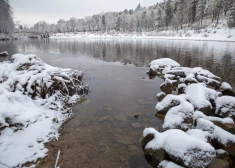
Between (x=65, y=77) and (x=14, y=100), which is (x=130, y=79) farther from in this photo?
(x=14, y=100)

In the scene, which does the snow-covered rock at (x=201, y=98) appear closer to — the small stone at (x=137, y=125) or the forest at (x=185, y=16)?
the small stone at (x=137, y=125)

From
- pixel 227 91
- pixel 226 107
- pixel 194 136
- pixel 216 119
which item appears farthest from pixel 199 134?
pixel 227 91

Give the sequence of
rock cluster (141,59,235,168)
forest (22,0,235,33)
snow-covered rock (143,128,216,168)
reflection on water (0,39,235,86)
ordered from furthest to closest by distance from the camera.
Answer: forest (22,0,235,33) < reflection on water (0,39,235,86) < rock cluster (141,59,235,168) < snow-covered rock (143,128,216,168)

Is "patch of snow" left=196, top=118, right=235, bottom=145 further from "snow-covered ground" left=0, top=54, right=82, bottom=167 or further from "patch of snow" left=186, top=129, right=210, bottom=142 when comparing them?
"snow-covered ground" left=0, top=54, right=82, bottom=167

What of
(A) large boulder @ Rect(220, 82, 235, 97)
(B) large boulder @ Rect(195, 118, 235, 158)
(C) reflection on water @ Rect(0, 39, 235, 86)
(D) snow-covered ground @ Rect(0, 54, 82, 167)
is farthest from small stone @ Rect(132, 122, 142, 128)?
(C) reflection on water @ Rect(0, 39, 235, 86)

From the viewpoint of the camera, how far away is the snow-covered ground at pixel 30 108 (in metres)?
4.73

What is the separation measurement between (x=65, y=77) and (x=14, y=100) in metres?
3.16

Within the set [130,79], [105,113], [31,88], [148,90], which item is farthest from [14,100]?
[130,79]

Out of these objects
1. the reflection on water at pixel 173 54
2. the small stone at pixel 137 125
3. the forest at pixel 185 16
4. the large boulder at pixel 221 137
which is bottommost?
the small stone at pixel 137 125

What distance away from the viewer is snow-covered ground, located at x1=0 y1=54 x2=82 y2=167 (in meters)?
4.73

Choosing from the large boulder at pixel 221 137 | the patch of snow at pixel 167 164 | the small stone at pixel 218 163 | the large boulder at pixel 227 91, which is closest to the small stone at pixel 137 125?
the patch of snow at pixel 167 164

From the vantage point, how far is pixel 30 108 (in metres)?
6.43

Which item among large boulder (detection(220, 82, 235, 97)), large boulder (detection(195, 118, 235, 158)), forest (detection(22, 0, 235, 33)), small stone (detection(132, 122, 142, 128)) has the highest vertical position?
forest (detection(22, 0, 235, 33))

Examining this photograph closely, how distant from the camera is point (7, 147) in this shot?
464 cm
